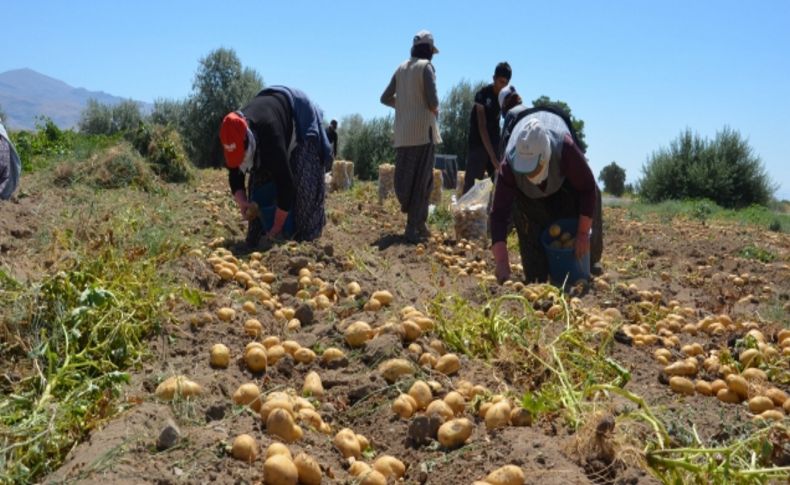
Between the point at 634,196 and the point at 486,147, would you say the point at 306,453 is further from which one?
the point at 634,196

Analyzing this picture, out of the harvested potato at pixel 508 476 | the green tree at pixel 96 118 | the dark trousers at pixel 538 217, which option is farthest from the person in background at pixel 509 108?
the green tree at pixel 96 118

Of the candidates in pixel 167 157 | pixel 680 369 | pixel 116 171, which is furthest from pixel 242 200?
pixel 167 157

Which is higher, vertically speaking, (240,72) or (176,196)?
(240,72)

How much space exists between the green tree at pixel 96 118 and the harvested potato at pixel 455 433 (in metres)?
29.9

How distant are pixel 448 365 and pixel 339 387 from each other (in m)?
0.44

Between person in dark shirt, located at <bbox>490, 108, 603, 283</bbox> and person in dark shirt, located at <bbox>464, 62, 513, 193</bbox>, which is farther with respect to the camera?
person in dark shirt, located at <bbox>464, 62, 513, 193</bbox>

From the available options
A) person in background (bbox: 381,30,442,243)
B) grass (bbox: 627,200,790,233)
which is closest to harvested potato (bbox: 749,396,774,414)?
person in background (bbox: 381,30,442,243)

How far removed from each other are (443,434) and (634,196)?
21494mm

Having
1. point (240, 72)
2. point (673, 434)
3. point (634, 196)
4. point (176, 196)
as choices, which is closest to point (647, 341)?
point (673, 434)

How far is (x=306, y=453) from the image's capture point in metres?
2.47

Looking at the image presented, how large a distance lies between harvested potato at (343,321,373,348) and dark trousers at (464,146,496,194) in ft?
16.5

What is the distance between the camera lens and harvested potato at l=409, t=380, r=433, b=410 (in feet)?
9.45

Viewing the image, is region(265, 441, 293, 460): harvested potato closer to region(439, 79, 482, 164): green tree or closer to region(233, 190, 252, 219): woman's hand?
region(233, 190, 252, 219): woman's hand

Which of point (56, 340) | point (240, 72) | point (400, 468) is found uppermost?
point (240, 72)
